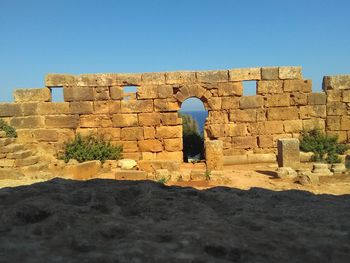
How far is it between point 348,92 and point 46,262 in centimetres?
1351

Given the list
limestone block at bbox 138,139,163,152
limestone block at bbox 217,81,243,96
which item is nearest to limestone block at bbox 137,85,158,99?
limestone block at bbox 138,139,163,152

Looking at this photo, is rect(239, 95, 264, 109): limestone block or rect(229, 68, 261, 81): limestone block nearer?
rect(229, 68, 261, 81): limestone block

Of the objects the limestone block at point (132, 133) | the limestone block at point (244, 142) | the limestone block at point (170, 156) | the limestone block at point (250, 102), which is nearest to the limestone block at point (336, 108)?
the limestone block at point (250, 102)

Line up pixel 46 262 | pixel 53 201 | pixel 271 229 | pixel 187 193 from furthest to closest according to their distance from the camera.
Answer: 1. pixel 187 193
2. pixel 53 201
3. pixel 271 229
4. pixel 46 262

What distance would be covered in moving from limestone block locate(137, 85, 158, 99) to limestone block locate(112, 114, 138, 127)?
754mm

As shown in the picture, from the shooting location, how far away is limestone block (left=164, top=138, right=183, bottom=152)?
13352mm

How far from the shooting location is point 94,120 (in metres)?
13.4

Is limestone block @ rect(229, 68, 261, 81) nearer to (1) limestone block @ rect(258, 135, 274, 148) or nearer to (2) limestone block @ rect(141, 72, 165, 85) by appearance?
(1) limestone block @ rect(258, 135, 274, 148)

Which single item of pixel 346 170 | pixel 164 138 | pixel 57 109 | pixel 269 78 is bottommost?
pixel 346 170

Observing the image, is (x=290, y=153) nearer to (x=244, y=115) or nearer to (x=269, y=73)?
(x=244, y=115)

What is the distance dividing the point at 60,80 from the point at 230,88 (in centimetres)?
574

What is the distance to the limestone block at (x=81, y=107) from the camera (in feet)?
43.5

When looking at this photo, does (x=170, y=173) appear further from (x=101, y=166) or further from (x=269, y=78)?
(x=269, y=78)

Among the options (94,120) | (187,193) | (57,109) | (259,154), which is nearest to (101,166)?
(94,120)
